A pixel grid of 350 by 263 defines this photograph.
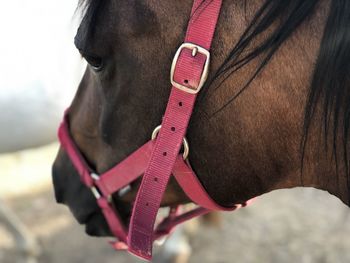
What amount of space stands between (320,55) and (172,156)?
0.31 meters

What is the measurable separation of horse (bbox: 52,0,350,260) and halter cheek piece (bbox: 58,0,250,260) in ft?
0.05

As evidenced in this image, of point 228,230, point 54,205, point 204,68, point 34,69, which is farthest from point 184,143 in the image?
point 54,205

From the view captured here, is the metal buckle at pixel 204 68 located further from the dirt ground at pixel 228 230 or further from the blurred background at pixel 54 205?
the dirt ground at pixel 228 230

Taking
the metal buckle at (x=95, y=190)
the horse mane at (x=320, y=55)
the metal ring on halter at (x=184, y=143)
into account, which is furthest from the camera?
the metal buckle at (x=95, y=190)

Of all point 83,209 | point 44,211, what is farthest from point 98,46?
point 44,211

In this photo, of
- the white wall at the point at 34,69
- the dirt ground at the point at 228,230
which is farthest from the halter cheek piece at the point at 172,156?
the dirt ground at the point at 228,230

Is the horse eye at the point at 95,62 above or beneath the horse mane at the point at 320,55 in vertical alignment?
beneath

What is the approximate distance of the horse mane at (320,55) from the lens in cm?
83

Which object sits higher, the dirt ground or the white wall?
the white wall

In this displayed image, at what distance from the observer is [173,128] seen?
969 millimetres

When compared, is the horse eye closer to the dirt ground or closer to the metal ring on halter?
the metal ring on halter

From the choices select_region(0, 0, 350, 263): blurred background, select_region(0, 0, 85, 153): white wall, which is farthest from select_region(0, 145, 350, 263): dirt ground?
select_region(0, 0, 85, 153): white wall

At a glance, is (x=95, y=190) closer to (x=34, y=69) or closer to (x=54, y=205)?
(x=34, y=69)

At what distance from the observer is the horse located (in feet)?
2.81
